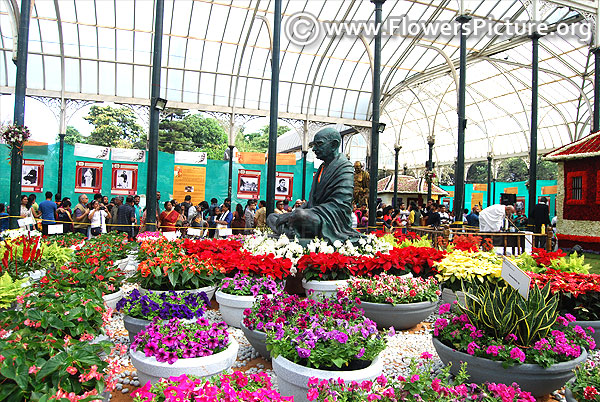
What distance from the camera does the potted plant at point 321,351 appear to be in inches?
96.8

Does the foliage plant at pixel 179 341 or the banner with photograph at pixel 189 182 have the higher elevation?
the banner with photograph at pixel 189 182

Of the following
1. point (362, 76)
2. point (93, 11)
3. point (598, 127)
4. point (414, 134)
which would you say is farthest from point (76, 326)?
point (414, 134)

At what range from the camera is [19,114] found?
9039 mm

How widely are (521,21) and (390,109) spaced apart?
1303 cm

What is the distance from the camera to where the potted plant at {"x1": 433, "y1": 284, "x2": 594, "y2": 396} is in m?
2.69

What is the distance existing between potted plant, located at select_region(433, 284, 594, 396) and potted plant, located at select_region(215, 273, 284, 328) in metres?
1.75

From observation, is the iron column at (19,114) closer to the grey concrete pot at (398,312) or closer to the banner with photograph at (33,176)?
the banner with photograph at (33,176)

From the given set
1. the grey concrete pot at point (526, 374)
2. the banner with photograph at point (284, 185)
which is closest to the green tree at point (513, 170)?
the banner with photograph at point (284, 185)

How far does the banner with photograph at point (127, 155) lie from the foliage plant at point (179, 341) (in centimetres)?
1461

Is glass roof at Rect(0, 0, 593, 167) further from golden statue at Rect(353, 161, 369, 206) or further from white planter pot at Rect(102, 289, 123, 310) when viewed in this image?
white planter pot at Rect(102, 289, 123, 310)

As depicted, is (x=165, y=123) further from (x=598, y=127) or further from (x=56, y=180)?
(x=598, y=127)

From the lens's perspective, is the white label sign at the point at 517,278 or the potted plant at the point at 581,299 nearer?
the white label sign at the point at 517,278

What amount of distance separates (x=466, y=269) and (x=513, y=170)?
38.8 m

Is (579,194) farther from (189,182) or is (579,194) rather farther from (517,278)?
(189,182)
